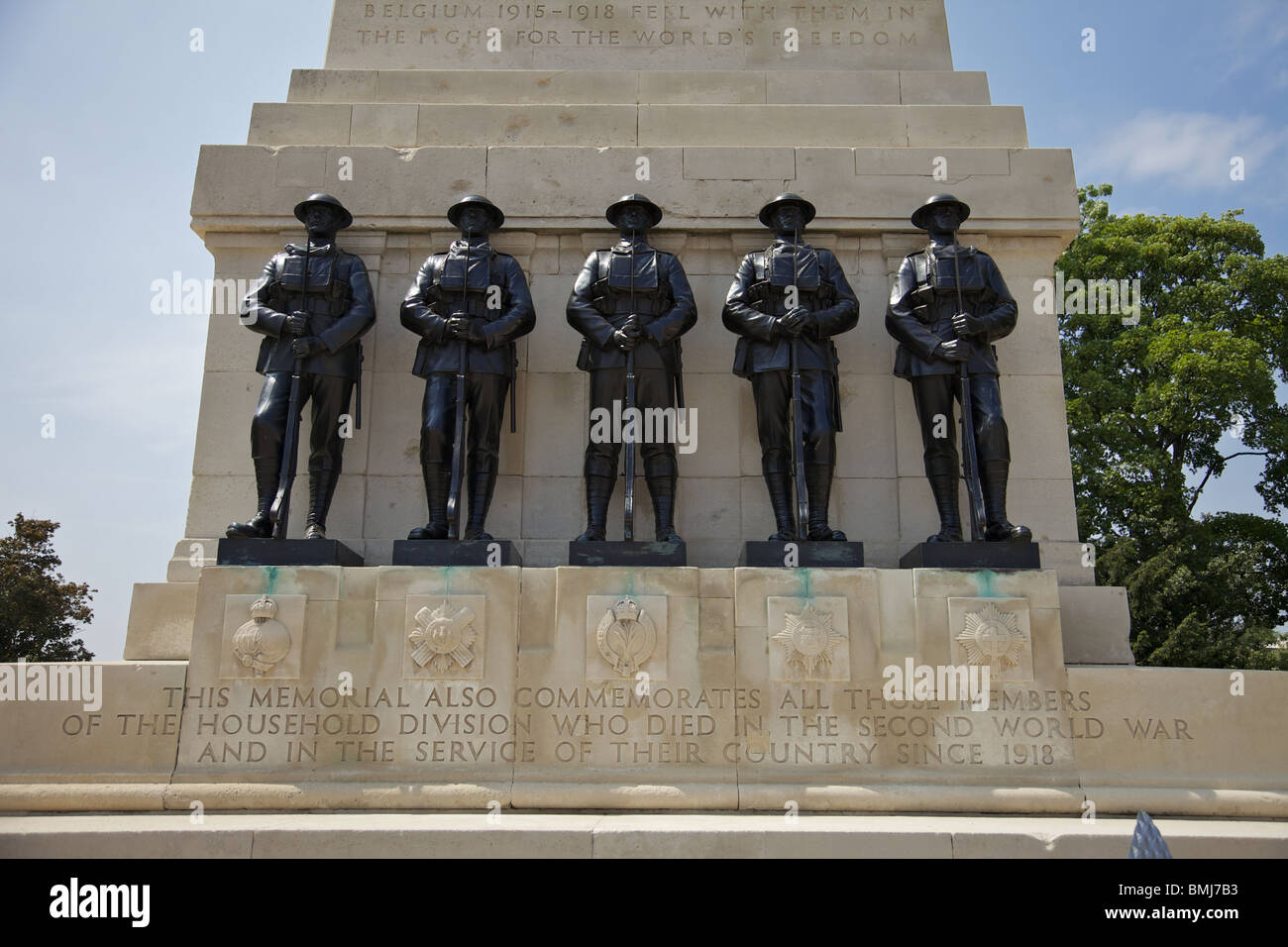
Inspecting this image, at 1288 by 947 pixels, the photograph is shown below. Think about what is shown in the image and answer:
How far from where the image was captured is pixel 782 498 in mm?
9414

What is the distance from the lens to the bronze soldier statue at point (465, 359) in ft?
30.4

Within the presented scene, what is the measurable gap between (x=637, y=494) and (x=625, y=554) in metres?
1.68

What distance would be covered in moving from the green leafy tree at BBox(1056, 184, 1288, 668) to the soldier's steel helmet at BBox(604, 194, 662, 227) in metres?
13.0

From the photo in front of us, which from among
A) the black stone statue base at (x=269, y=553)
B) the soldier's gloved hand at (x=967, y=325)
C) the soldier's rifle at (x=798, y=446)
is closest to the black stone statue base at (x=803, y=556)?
the soldier's rifle at (x=798, y=446)

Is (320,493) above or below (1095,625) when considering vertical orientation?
above

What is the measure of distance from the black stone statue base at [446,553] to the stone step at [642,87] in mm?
6035

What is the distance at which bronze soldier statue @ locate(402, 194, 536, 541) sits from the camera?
9.27 metres

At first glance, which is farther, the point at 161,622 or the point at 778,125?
the point at 778,125

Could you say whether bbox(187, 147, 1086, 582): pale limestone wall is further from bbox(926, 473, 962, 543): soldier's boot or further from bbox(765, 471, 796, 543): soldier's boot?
bbox(765, 471, 796, 543): soldier's boot

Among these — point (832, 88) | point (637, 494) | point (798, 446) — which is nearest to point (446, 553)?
point (637, 494)

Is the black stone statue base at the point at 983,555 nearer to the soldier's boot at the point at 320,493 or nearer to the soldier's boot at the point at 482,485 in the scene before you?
the soldier's boot at the point at 482,485

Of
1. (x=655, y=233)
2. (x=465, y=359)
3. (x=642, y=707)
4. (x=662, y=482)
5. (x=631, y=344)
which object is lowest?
(x=642, y=707)

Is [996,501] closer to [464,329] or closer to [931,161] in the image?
[931,161]

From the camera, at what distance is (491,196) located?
1117cm
